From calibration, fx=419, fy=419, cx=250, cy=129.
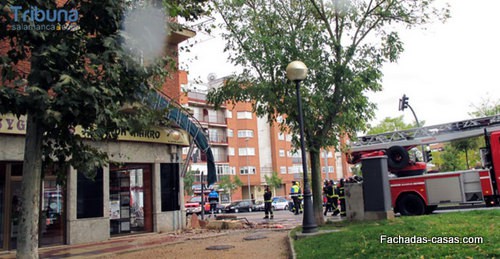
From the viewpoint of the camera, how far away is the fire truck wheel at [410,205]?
590 inches

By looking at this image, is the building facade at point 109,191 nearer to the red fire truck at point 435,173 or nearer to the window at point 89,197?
the window at point 89,197

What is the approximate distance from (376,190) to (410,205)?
477cm

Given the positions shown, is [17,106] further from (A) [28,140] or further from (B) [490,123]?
(B) [490,123]

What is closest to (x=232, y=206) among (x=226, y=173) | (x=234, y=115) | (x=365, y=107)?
(x=226, y=173)

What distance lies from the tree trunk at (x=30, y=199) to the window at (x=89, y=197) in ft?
22.3

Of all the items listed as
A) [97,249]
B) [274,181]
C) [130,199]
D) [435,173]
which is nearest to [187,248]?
[97,249]

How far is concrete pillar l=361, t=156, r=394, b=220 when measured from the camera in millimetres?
11117

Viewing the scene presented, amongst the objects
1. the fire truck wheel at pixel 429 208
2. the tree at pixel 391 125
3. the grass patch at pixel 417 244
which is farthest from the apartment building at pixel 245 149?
the grass patch at pixel 417 244

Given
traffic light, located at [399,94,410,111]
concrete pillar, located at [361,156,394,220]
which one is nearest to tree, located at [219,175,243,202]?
traffic light, located at [399,94,410,111]

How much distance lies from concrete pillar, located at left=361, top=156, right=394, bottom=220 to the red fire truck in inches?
169

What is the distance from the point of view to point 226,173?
64688 millimetres

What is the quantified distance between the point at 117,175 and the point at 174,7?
30.5 feet

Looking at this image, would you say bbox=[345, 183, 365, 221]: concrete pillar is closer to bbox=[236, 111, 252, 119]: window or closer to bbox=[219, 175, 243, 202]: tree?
bbox=[219, 175, 243, 202]: tree

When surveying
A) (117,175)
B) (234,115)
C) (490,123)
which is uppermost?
(234,115)
